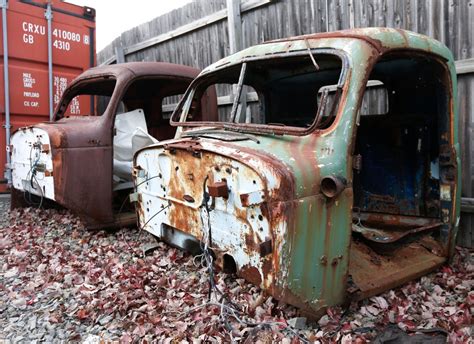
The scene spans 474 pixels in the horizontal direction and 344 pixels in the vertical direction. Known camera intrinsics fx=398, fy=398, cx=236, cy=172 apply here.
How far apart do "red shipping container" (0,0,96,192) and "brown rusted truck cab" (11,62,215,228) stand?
1268 millimetres

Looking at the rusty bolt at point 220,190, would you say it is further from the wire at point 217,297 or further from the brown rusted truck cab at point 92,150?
the brown rusted truck cab at point 92,150

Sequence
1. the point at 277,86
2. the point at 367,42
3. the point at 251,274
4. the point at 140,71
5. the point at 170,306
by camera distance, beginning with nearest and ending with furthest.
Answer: the point at 251,274, the point at 367,42, the point at 170,306, the point at 277,86, the point at 140,71

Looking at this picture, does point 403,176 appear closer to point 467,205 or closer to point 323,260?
point 467,205

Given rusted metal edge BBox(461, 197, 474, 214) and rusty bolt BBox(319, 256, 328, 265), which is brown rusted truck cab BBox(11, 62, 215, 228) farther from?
rusted metal edge BBox(461, 197, 474, 214)

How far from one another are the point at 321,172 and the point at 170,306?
1.49 metres

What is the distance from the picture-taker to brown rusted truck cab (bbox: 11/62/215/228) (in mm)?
4422

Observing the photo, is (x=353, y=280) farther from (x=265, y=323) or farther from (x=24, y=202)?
(x=24, y=202)

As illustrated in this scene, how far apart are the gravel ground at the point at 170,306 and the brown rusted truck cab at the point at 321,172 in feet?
0.62

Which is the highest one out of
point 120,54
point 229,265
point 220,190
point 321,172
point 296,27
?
point 120,54

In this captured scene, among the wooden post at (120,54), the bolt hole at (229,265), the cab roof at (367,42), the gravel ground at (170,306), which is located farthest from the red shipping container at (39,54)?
the bolt hole at (229,265)

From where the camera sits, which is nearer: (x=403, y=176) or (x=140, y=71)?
(x=403, y=176)

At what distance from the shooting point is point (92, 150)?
4.50 meters

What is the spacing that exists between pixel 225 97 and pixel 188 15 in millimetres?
1718

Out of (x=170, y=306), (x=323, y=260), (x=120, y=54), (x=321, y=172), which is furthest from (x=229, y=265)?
(x=120, y=54)
